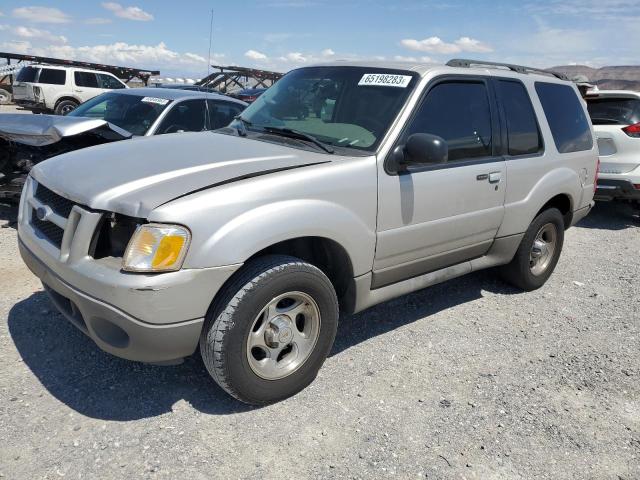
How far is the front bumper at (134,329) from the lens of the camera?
7.98ft

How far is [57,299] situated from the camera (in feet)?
9.59

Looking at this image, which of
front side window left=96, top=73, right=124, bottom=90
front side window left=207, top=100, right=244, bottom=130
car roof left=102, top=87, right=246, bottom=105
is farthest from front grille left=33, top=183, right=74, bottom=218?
front side window left=96, top=73, right=124, bottom=90

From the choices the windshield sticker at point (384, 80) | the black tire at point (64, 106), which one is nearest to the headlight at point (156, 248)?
the windshield sticker at point (384, 80)

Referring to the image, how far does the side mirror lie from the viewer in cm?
305

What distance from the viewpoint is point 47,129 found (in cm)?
495

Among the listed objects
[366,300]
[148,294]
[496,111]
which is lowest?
[366,300]

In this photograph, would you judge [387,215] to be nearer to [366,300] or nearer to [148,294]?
[366,300]

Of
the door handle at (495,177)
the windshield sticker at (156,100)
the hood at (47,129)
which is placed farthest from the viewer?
the windshield sticker at (156,100)

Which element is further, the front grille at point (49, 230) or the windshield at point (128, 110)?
the windshield at point (128, 110)

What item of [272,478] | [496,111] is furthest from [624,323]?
[272,478]

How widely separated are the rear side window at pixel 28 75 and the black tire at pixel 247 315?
61.4 feet

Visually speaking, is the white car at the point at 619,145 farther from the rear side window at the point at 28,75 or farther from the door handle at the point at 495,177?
the rear side window at the point at 28,75

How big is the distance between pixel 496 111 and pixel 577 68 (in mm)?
69637

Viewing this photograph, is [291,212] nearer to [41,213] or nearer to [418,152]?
[418,152]
